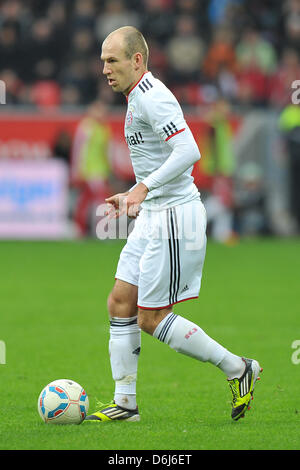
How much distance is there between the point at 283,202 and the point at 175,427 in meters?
13.2

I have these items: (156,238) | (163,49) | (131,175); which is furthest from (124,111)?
(156,238)

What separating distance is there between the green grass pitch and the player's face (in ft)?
6.04

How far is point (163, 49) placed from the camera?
19703 mm

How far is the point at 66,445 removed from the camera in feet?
15.0

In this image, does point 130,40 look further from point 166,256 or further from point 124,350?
point 124,350

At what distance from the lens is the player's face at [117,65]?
519 cm

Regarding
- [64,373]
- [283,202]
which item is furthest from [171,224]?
[283,202]

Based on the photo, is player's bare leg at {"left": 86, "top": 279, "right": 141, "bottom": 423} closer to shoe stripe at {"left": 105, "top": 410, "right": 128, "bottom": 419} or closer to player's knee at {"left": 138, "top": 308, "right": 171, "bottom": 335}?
shoe stripe at {"left": 105, "top": 410, "right": 128, "bottom": 419}

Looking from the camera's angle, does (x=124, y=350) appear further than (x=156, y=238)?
Yes

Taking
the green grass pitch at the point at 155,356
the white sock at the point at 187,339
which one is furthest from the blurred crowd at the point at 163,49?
the white sock at the point at 187,339

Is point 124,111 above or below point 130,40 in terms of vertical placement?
above

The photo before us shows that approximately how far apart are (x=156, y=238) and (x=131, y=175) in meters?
12.1

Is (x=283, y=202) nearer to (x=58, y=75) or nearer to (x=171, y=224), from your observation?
(x=58, y=75)

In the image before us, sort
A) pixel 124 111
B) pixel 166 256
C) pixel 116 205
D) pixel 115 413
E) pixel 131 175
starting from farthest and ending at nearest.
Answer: pixel 124 111 < pixel 131 175 < pixel 115 413 < pixel 166 256 < pixel 116 205
